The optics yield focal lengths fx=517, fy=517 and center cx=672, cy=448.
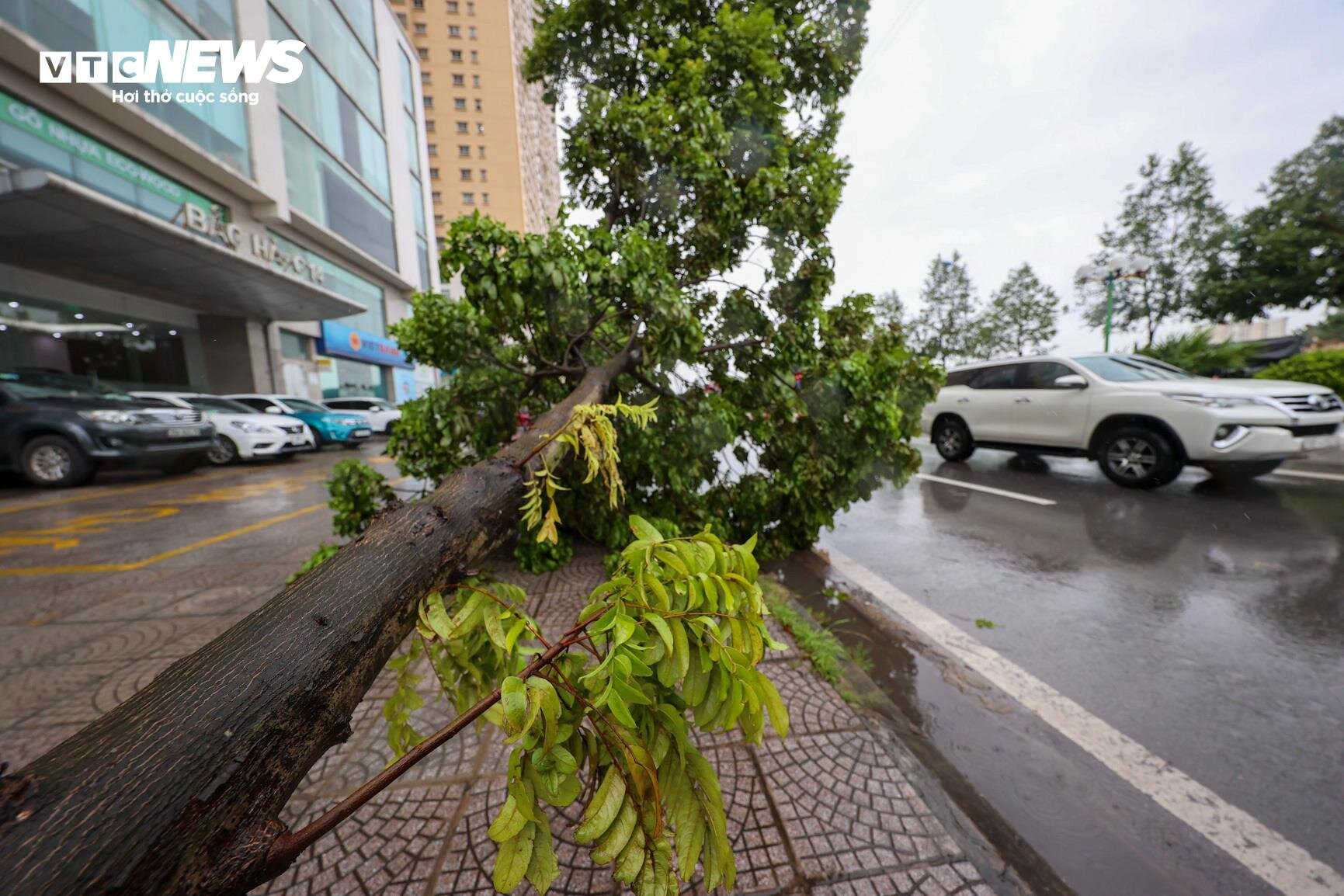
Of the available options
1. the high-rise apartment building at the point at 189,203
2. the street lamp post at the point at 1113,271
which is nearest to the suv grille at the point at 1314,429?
the street lamp post at the point at 1113,271

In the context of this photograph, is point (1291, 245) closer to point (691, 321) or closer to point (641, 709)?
point (691, 321)

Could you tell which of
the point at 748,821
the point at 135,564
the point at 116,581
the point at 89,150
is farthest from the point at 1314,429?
the point at 89,150

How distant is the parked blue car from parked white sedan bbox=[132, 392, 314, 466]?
126cm

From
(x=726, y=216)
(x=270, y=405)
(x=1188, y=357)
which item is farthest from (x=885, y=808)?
(x=1188, y=357)

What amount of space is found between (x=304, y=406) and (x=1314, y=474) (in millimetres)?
19168

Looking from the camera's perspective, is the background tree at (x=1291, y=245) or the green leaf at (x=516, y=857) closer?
the green leaf at (x=516, y=857)

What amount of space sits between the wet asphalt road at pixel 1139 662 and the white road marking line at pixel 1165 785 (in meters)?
0.04

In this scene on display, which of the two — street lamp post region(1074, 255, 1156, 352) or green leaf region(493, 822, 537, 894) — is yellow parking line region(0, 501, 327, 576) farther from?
street lamp post region(1074, 255, 1156, 352)

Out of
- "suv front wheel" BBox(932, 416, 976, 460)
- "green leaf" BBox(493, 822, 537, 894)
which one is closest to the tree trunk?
"green leaf" BBox(493, 822, 537, 894)

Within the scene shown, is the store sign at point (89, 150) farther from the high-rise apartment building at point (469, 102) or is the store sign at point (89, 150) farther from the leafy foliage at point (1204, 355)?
the high-rise apartment building at point (469, 102)

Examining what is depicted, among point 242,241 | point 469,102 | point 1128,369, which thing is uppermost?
point 469,102

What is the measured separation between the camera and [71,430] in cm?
734

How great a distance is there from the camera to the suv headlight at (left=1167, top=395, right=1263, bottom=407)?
539 cm

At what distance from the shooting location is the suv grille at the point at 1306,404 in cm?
544
